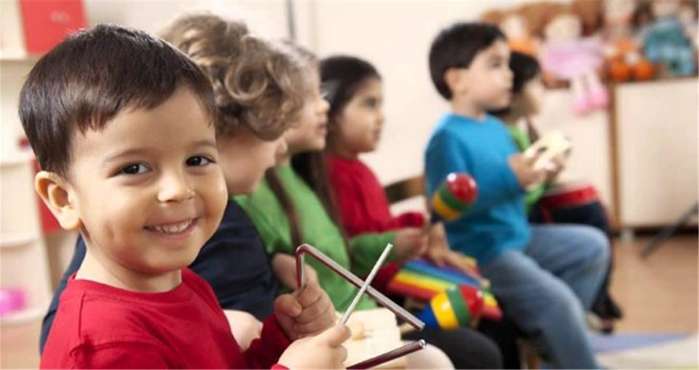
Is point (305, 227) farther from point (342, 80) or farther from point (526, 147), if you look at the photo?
point (526, 147)

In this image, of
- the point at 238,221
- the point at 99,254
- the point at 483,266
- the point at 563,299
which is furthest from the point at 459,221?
the point at 99,254

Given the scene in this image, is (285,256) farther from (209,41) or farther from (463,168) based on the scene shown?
(463,168)

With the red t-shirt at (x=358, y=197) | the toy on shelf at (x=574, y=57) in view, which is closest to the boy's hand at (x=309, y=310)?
the red t-shirt at (x=358, y=197)

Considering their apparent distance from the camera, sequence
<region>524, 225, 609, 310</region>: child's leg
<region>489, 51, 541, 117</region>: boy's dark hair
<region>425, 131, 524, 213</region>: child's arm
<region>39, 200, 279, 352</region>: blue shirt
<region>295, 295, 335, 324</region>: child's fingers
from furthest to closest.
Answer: <region>489, 51, 541, 117</region>: boy's dark hair → <region>524, 225, 609, 310</region>: child's leg → <region>425, 131, 524, 213</region>: child's arm → <region>39, 200, 279, 352</region>: blue shirt → <region>295, 295, 335, 324</region>: child's fingers

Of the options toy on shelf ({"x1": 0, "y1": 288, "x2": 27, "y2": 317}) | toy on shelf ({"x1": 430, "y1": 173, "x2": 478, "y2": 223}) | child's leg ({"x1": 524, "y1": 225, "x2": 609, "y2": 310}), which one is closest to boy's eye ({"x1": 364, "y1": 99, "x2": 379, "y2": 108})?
toy on shelf ({"x1": 430, "y1": 173, "x2": 478, "y2": 223})

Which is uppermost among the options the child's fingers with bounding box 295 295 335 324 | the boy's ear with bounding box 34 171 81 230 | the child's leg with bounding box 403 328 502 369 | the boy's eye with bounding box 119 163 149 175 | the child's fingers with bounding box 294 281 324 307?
the boy's eye with bounding box 119 163 149 175

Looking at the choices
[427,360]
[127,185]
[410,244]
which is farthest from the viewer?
[410,244]

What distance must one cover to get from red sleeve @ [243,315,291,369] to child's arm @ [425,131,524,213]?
485mm

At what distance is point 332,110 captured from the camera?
1053mm

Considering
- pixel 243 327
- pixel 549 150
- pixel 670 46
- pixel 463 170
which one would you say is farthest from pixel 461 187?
pixel 670 46

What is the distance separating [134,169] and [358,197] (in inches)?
24.7

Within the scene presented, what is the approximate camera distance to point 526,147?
135cm

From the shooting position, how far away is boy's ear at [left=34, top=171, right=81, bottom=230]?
442mm

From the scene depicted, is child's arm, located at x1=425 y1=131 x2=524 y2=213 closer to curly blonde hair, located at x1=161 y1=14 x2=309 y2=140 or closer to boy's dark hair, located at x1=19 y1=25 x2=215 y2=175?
curly blonde hair, located at x1=161 y1=14 x2=309 y2=140
